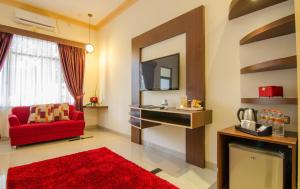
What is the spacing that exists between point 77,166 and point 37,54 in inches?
121

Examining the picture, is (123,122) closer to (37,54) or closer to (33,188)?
(33,188)

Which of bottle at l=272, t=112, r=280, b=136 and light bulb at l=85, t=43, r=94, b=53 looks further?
light bulb at l=85, t=43, r=94, b=53

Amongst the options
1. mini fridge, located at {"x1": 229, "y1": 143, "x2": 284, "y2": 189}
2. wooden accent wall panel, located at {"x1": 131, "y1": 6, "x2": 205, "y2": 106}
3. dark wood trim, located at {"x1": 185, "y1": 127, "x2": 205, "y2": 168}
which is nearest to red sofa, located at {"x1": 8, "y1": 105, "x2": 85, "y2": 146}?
dark wood trim, located at {"x1": 185, "y1": 127, "x2": 205, "y2": 168}

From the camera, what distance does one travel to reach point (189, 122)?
208 cm

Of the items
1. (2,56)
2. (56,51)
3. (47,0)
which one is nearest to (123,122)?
(56,51)

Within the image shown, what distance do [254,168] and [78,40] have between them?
4.75 m

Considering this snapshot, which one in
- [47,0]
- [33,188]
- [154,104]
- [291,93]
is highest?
[47,0]

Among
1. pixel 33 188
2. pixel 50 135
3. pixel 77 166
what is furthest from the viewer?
pixel 50 135

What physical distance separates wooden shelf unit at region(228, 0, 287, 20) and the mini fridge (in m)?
1.47

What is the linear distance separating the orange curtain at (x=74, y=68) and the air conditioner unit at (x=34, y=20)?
0.50 metres

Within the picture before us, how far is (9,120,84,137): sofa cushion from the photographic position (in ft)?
9.90

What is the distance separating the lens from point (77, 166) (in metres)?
2.25

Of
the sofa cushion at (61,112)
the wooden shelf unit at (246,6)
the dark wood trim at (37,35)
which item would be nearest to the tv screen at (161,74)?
the wooden shelf unit at (246,6)

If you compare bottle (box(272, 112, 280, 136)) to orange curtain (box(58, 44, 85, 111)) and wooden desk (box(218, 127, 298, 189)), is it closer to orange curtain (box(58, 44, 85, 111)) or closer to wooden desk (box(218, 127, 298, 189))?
wooden desk (box(218, 127, 298, 189))
